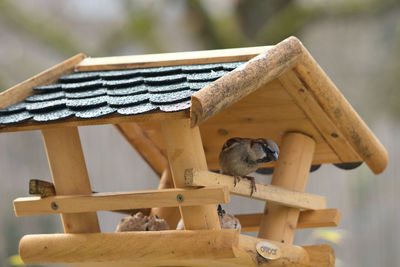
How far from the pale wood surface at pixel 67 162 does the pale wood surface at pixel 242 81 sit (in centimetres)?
57

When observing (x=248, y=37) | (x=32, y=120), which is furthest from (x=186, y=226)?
(x=248, y=37)

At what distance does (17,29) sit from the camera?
5184mm

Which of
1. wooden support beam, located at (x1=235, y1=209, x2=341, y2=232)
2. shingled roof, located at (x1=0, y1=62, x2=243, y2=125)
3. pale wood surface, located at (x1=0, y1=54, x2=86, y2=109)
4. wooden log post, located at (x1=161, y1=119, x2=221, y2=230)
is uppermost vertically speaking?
pale wood surface, located at (x1=0, y1=54, x2=86, y2=109)

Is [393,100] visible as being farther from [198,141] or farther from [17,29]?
[198,141]

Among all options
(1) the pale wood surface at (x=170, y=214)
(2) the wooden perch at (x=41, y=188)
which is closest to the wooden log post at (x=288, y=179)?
(1) the pale wood surface at (x=170, y=214)

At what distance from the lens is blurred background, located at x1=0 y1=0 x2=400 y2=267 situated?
497 cm

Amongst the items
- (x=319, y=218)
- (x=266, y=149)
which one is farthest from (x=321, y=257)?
(x=266, y=149)

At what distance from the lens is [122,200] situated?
1.84 m

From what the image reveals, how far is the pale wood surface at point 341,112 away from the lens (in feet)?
6.99

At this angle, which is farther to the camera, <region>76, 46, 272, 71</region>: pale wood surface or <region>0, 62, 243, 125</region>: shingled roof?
<region>76, 46, 272, 71</region>: pale wood surface

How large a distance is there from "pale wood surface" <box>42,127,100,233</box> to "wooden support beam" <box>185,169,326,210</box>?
0.43m

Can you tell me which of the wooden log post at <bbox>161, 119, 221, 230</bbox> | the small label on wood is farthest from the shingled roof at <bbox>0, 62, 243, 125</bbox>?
the small label on wood

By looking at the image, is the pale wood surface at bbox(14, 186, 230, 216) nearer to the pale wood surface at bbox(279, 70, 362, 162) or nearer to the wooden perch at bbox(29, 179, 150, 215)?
the wooden perch at bbox(29, 179, 150, 215)

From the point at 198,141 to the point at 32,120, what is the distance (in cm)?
50
